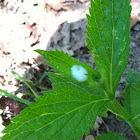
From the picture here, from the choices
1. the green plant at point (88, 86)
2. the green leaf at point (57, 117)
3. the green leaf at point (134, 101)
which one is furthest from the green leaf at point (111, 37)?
the green leaf at point (134, 101)

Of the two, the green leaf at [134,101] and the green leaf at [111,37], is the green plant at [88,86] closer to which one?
the green leaf at [111,37]

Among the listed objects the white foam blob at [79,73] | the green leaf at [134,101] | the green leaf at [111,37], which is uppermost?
the green leaf at [111,37]

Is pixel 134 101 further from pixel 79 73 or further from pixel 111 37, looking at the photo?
pixel 79 73

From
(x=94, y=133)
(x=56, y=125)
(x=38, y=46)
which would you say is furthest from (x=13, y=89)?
(x=56, y=125)

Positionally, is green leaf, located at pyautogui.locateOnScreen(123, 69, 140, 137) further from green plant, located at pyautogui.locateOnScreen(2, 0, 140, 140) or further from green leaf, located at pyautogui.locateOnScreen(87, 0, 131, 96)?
green leaf, located at pyautogui.locateOnScreen(87, 0, 131, 96)

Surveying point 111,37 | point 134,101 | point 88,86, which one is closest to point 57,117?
point 88,86

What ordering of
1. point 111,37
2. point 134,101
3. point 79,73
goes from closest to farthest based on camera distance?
point 79,73
point 111,37
point 134,101

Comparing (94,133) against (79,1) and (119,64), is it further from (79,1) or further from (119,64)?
(79,1)
